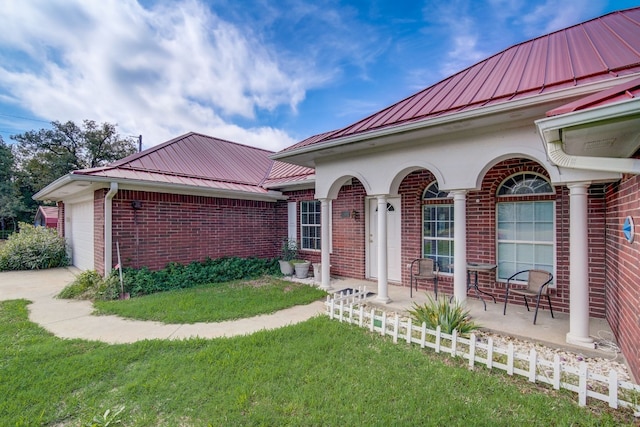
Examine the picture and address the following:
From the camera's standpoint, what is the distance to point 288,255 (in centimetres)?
923

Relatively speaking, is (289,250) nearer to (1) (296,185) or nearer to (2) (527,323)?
(1) (296,185)

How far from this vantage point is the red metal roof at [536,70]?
399cm

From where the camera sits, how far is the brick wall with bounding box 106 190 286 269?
7.19 meters

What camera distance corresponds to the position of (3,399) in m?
2.80

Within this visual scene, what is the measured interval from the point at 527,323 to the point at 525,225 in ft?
6.26

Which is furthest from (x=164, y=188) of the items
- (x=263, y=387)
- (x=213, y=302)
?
(x=263, y=387)

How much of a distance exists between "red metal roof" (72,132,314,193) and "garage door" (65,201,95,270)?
2.04m

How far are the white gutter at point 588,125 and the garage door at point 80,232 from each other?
1042 cm

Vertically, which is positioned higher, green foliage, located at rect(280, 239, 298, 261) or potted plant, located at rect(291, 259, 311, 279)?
green foliage, located at rect(280, 239, 298, 261)

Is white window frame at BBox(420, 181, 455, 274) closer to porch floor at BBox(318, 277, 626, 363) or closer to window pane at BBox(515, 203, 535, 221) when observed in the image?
porch floor at BBox(318, 277, 626, 363)

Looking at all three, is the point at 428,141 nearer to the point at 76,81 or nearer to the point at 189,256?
the point at 189,256

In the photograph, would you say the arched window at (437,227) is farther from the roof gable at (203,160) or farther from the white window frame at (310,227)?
the roof gable at (203,160)

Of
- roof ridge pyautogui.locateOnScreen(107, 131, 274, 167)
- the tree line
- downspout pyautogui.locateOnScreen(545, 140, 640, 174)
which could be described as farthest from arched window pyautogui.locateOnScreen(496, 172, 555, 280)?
the tree line

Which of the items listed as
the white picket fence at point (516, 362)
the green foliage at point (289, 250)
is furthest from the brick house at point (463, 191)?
the white picket fence at point (516, 362)
